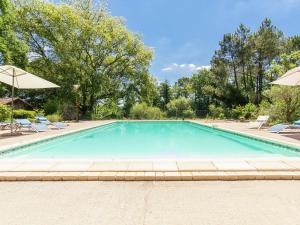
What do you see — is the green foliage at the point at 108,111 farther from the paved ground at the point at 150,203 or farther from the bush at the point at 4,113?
the paved ground at the point at 150,203

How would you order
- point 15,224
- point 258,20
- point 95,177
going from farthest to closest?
point 258,20 < point 95,177 < point 15,224

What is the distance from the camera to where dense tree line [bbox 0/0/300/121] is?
2386 cm

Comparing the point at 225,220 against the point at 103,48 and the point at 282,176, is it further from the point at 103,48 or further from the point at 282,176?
the point at 103,48

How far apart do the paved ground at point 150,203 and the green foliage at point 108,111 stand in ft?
73.1

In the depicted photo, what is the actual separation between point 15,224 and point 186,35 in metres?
32.9

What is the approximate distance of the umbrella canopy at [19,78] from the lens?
10538 mm

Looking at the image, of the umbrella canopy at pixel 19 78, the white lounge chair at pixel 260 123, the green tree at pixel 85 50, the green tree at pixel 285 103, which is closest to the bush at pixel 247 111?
the green tree at pixel 285 103

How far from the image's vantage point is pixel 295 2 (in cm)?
1905

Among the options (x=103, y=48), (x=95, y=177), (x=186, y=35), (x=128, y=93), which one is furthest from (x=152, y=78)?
(x=95, y=177)

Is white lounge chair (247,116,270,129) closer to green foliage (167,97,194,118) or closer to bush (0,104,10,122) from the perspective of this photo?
bush (0,104,10,122)

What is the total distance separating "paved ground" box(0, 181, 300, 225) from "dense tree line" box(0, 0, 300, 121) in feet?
62.3

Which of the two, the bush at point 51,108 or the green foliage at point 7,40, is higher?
the green foliage at point 7,40

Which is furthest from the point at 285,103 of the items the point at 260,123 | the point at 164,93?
the point at 164,93

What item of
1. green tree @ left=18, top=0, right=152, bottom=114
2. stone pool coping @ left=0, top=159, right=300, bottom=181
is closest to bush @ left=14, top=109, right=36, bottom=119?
green tree @ left=18, top=0, right=152, bottom=114
